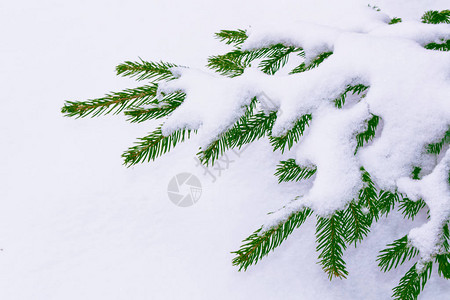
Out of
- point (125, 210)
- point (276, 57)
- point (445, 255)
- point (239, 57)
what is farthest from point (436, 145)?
point (125, 210)

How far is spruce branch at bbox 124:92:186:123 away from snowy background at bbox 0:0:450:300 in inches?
30.3

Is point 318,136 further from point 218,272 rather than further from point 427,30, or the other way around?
point 218,272

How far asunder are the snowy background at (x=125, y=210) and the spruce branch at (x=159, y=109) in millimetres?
771

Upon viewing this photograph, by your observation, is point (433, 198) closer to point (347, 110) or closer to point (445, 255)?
point (445, 255)

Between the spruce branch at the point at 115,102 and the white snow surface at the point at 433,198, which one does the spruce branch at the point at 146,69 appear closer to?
the spruce branch at the point at 115,102

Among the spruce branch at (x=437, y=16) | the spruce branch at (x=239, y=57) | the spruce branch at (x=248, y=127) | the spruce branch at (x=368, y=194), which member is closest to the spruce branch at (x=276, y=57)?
the spruce branch at (x=239, y=57)

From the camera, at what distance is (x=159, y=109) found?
116 cm

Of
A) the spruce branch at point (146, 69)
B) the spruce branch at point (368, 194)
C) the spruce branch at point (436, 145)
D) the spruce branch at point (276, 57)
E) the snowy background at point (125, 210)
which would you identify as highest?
the spruce branch at point (146, 69)

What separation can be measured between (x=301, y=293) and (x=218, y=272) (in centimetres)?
37

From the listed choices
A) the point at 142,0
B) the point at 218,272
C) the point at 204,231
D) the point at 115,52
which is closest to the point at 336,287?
the point at 218,272

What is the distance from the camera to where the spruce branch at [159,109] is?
3.62 ft

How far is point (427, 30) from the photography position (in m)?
1.30

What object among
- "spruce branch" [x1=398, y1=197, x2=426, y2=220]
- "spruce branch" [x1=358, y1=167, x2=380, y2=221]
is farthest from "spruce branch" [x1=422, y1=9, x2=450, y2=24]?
"spruce branch" [x1=358, y1=167, x2=380, y2=221]

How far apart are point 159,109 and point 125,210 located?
92 cm
